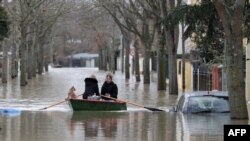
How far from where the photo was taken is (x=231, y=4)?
61.1 feet

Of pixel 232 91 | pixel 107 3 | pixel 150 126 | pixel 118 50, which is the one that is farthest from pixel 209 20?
pixel 118 50

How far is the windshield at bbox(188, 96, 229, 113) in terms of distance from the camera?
1952 centimetres

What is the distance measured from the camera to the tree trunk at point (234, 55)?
17.7m

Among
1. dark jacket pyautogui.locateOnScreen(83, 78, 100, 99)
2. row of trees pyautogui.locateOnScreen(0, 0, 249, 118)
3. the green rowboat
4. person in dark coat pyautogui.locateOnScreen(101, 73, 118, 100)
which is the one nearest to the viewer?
row of trees pyautogui.locateOnScreen(0, 0, 249, 118)

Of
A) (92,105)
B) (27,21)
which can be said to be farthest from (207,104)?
(27,21)

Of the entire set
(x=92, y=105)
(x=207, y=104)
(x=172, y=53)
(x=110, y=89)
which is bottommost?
(x=92, y=105)

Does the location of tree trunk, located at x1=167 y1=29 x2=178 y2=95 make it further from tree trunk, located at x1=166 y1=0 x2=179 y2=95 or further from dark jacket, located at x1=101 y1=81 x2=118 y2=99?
dark jacket, located at x1=101 y1=81 x2=118 y2=99

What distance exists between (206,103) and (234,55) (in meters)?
2.28

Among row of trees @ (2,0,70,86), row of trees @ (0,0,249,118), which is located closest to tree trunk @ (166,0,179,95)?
row of trees @ (0,0,249,118)

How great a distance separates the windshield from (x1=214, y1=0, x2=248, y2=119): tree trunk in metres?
1.44

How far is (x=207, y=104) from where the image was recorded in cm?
1966

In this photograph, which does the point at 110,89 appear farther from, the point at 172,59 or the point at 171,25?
the point at 172,59

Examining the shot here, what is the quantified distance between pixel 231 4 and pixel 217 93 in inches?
113

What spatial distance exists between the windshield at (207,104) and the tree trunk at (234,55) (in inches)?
56.8
